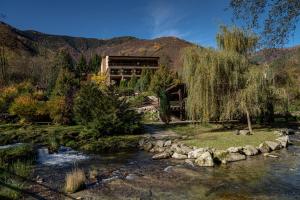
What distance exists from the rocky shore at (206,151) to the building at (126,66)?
41.2 meters

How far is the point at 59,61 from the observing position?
83.6 m

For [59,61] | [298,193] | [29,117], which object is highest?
[59,61]

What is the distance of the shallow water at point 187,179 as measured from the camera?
426 inches

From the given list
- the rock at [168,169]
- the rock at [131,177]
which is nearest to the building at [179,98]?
the rock at [168,169]

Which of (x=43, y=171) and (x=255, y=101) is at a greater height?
(x=255, y=101)

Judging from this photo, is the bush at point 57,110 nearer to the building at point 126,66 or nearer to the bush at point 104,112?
the bush at point 104,112

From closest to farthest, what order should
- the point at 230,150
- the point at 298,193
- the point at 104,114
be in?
the point at 298,193
the point at 230,150
the point at 104,114

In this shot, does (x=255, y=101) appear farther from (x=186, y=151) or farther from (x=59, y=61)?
(x=59, y=61)

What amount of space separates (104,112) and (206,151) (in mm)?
10745

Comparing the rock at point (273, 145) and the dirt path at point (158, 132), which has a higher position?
the dirt path at point (158, 132)

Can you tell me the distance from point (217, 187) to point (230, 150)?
605cm

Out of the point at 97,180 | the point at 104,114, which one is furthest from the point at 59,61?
the point at 97,180

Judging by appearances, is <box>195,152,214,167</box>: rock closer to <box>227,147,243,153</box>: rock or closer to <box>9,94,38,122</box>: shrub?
<box>227,147,243,153</box>: rock

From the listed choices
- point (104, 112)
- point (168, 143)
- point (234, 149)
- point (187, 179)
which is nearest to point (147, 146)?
point (168, 143)
